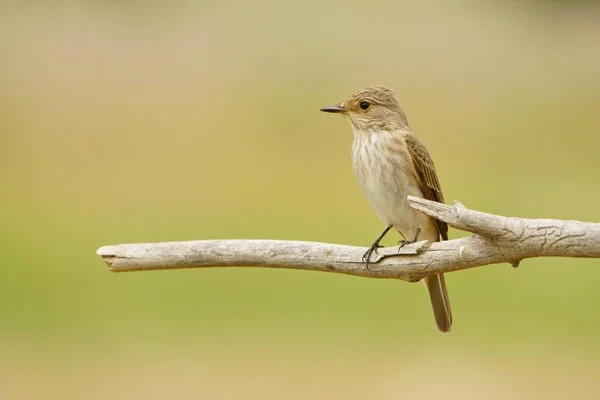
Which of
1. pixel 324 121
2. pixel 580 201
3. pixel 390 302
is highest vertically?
pixel 324 121

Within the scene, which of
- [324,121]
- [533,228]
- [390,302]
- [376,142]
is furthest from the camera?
[324,121]

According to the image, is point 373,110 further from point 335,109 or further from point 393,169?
point 393,169

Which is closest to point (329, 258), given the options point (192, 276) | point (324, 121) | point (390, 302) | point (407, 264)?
point (407, 264)

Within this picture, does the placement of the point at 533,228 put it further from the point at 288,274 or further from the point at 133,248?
the point at 288,274

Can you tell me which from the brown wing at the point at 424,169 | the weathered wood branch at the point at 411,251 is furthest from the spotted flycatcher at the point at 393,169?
the weathered wood branch at the point at 411,251

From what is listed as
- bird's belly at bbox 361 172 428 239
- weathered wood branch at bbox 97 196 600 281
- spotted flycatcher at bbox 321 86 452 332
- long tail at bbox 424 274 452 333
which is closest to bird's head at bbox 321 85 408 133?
spotted flycatcher at bbox 321 86 452 332

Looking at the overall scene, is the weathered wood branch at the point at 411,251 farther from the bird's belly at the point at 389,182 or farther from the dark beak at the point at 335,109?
the dark beak at the point at 335,109

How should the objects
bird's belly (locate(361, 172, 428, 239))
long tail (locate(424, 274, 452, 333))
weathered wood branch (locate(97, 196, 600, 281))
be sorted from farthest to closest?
long tail (locate(424, 274, 452, 333)) < bird's belly (locate(361, 172, 428, 239)) < weathered wood branch (locate(97, 196, 600, 281))

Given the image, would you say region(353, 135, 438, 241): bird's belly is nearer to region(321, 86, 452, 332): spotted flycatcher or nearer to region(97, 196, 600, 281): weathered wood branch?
region(321, 86, 452, 332): spotted flycatcher
